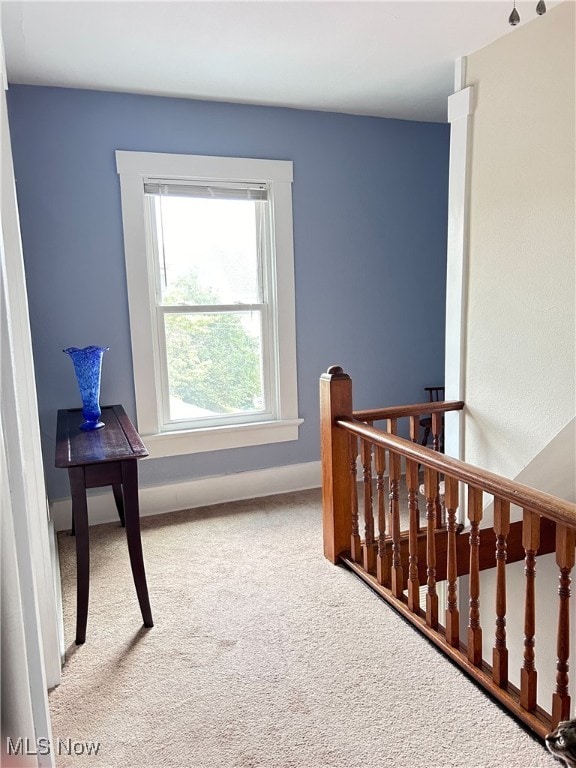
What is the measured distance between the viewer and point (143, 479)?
348 cm

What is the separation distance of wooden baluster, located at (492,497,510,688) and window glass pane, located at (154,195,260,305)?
2.34m

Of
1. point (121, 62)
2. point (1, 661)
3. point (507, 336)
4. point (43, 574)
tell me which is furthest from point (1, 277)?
point (507, 336)

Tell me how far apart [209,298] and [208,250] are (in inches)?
11.8

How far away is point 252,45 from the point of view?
2588 mm

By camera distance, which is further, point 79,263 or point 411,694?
point 79,263

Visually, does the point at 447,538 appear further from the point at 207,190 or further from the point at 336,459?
the point at 207,190

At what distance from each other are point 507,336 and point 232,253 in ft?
5.79

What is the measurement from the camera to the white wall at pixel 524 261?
2.40 m

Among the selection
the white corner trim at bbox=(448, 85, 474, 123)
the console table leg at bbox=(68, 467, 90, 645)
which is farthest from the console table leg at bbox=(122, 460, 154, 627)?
the white corner trim at bbox=(448, 85, 474, 123)

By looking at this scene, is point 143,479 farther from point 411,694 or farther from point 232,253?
point 411,694

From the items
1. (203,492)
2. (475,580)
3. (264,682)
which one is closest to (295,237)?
(203,492)

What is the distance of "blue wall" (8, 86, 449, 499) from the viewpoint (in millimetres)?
3092

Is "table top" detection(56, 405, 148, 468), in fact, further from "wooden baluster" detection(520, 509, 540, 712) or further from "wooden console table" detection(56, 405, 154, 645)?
"wooden baluster" detection(520, 509, 540, 712)

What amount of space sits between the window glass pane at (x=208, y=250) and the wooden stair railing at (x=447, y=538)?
1.28m
